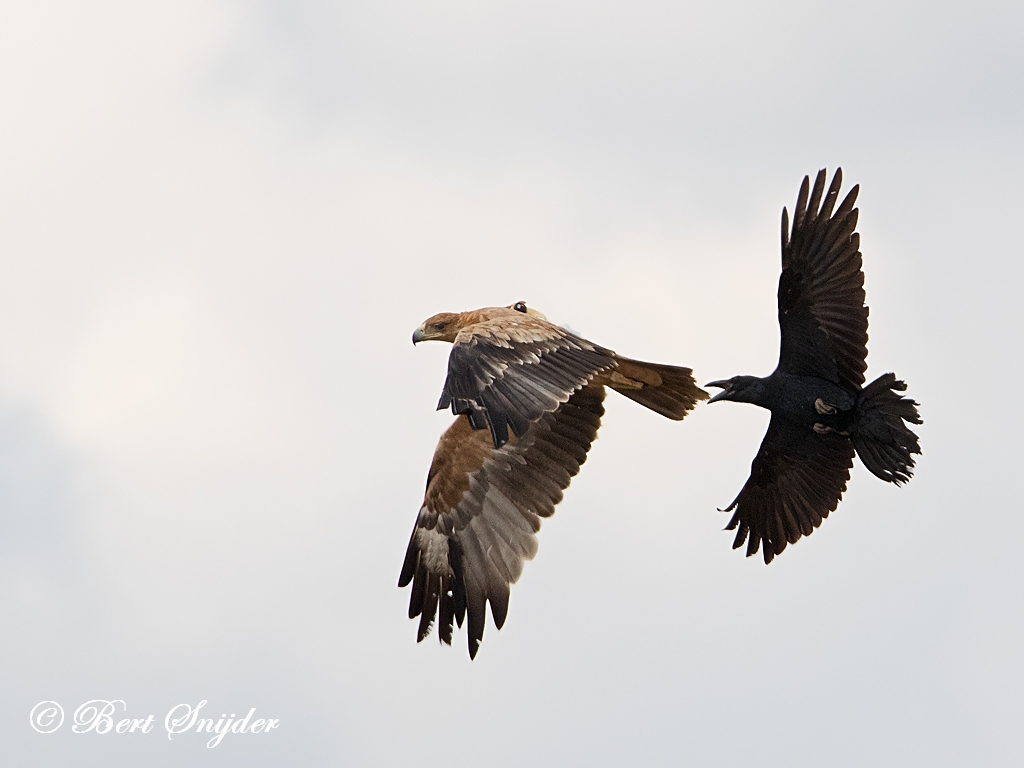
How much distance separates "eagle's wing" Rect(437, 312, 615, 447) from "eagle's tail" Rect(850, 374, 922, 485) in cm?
165

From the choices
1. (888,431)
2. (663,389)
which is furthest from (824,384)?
(663,389)

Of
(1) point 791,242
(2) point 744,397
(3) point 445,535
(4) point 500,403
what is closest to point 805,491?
(2) point 744,397

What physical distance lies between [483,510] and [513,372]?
8.18ft

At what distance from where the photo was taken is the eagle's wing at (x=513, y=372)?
25.8 ft

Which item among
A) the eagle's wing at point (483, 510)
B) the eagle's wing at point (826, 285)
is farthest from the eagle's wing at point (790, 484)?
the eagle's wing at point (483, 510)

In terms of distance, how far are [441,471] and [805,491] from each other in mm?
2482

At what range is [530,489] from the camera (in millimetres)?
10586

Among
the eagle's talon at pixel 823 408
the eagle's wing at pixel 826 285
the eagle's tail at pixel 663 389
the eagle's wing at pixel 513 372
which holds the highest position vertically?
the eagle's wing at pixel 826 285

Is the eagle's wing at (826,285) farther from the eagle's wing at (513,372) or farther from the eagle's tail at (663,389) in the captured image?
the eagle's wing at (513,372)

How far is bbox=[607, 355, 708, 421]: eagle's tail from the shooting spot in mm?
9828

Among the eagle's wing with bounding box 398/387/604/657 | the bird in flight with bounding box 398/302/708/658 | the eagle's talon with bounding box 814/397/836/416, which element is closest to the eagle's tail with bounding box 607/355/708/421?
the bird in flight with bounding box 398/302/708/658

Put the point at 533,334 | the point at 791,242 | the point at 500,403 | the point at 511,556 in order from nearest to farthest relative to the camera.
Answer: the point at 500,403
the point at 533,334
the point at 791,242
the point at 511,556

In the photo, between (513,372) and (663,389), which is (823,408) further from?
(513,372)

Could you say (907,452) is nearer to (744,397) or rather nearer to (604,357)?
(744,397)
